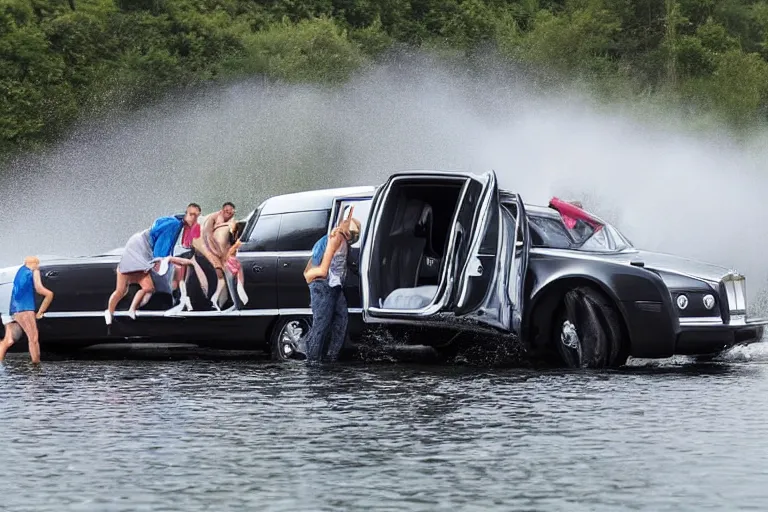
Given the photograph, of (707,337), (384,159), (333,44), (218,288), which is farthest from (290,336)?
(333,44)

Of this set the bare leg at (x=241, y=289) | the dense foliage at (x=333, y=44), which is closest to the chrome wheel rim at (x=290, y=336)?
the bare leg at (x=241, y=289)

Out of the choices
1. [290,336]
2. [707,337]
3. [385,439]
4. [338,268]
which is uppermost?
[338,268]

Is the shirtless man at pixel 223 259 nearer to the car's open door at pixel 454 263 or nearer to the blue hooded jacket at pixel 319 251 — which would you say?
the blue hooded jacket at pixel 319 251

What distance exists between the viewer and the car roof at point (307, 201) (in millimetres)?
16672

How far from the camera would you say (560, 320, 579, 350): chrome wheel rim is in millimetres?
15523

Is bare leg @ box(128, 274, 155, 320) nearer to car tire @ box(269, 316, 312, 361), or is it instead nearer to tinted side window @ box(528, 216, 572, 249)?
car tire @ box(269, 316, 312, 361)

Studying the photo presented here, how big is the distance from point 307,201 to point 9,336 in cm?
309

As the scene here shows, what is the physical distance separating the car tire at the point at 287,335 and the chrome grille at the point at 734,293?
382 centimetres

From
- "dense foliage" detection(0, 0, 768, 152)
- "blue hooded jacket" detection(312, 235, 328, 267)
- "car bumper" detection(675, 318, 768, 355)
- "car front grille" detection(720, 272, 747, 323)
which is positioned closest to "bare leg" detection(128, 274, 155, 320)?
"blue hooded jacket" detection(312, 235, 328, 267)

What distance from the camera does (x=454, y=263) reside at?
50.3ft

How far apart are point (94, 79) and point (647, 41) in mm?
23805

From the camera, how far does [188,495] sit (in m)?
8.56

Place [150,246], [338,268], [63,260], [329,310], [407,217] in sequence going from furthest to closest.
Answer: [63,260]
[150,246]
[407,217]
[338,268]
[329,310]

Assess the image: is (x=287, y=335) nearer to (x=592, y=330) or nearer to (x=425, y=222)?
(x=425, y=222)
